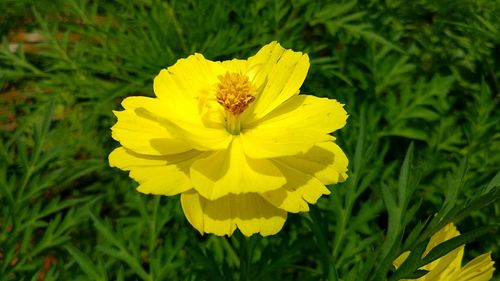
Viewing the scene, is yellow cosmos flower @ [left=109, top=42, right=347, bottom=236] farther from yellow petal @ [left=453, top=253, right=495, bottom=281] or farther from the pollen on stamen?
yellow petal @ [left=453, top=253, right=495, bottom=281]

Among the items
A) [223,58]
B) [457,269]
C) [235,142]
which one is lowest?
[223,58]

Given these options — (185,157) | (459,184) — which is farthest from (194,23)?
(459,184)

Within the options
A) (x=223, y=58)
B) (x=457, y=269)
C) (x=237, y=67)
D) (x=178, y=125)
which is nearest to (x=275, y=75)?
(x=237, y=67)

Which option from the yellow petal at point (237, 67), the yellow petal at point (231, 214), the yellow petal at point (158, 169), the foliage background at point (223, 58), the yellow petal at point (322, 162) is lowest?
the foliage background at point (223, 58)

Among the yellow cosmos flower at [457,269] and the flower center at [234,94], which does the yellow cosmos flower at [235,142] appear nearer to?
the flower center at [234,94]

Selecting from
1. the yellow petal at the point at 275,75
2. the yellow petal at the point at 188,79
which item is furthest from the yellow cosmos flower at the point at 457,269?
the yellow petal at the point at 188,79

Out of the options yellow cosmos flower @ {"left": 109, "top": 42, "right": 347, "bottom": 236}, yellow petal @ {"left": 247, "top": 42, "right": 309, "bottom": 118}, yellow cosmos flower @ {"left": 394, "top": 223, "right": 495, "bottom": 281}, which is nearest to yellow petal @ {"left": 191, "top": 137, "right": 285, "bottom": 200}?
yellow cosmos flower @ {"left": 109, "top": 42, "right": 347, "bottom": 236}

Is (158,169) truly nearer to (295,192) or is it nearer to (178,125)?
(178,125)
